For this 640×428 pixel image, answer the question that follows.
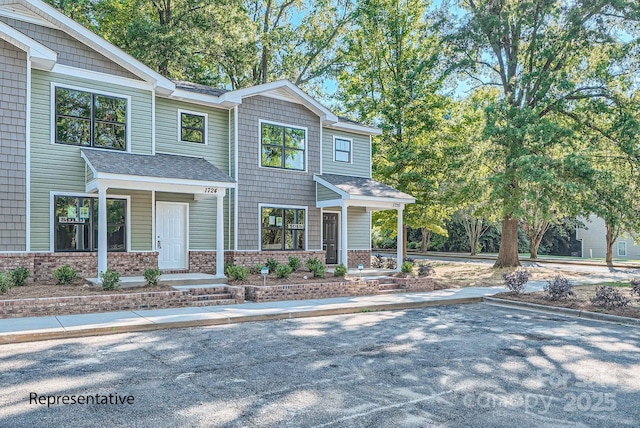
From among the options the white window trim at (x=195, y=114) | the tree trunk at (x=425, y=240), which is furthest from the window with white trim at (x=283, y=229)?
the tree trunk at (x=425, y=240)

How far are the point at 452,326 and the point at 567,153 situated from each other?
1286cm

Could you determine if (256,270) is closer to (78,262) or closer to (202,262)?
(202,262)

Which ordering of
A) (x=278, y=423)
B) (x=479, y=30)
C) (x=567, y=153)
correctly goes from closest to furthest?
(x=278, y=423), (x=567, y=153), (x=479, y=30)

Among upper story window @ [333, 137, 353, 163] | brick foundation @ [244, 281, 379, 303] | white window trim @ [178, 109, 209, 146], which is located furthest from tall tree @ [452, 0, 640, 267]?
white window trim @ [178, 109, 209, 146]

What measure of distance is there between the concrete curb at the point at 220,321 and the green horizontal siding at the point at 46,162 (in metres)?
5.39

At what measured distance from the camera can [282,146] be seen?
16.4 meters

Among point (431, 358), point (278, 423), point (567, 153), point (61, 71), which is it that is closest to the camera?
point (278, 423)

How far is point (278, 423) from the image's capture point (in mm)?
4285

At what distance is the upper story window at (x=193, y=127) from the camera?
14938 mm

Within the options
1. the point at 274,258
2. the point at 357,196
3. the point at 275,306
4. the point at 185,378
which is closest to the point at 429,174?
the point at 357,196

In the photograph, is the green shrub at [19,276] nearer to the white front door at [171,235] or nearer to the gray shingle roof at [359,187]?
the white front door at [171,235]

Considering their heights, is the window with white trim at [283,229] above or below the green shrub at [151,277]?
above

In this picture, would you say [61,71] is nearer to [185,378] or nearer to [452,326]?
[185,378]

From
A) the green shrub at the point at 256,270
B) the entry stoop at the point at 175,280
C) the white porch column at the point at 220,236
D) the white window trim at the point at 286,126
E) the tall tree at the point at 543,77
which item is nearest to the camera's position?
the entry stoop at the point at 175,280
